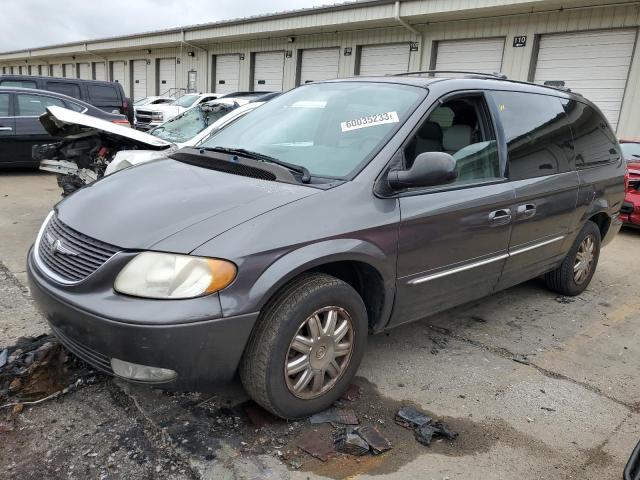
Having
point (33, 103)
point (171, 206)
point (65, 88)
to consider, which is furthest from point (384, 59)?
point (171, 206)

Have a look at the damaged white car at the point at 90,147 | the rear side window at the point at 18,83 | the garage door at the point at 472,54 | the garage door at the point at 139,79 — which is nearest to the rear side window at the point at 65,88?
the rear side window at the point at 18,83

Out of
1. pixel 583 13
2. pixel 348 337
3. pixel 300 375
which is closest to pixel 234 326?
pixel 300 375

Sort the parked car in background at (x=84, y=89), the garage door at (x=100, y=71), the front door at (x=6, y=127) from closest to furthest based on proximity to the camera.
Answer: the front door at (x=6, y=127), the parked car in background at (x=84, y=89), the garage door at (x=100, y=71)

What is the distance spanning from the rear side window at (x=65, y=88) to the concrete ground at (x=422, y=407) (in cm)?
878

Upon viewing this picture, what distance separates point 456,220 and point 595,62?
11.6 metres

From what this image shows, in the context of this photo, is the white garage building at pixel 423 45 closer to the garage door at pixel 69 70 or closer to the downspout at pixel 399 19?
the downspout at pixel 399 19

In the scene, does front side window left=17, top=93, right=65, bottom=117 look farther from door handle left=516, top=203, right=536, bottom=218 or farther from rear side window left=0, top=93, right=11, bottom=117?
door handle left=516, top=203, right=536, bottom=218

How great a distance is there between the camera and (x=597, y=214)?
15.5 feet

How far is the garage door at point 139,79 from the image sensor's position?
2997 cm

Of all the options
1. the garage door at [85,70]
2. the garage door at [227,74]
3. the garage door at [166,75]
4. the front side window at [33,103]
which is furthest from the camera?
the garage door at [85,70]

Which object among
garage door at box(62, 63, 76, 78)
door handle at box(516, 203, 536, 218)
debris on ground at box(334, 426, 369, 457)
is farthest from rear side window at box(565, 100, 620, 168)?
garage door at box(62, 63, 76, 78)

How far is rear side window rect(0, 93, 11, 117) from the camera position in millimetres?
8945

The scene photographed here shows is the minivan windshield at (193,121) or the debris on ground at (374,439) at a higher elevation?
the minivan windshield at (193,121)

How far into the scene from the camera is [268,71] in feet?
70.0
